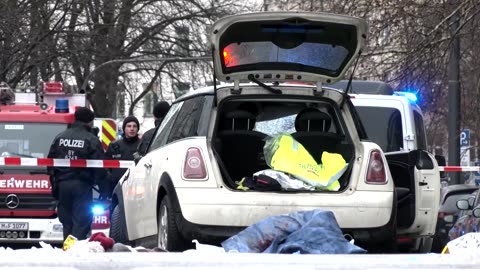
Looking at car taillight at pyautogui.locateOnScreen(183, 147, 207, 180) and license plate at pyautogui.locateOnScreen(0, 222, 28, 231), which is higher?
car taillight at pyautogui.locateOnScreen(183, 147, 207, 180)

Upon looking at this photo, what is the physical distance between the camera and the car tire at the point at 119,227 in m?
8.60

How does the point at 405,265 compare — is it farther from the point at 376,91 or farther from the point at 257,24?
the point at 376,91

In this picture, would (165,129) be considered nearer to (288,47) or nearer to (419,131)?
(288,47)

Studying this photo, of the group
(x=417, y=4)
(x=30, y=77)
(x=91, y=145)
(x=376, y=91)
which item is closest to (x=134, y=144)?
(x=91, y=145)

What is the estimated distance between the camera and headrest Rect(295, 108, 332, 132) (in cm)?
746

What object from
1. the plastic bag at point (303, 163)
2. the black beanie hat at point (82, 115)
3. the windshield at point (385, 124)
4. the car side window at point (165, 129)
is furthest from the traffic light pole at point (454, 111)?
the plastic bag at point (303, 163)

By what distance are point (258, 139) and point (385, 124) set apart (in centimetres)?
290

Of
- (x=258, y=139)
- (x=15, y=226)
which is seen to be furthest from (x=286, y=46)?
(x=15, y=226)

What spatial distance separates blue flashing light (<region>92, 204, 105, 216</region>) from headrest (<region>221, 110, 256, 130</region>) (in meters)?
4.34

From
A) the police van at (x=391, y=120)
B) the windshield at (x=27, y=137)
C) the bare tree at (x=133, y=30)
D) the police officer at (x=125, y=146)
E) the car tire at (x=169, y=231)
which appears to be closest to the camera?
the car tire at (x=169, y=231)

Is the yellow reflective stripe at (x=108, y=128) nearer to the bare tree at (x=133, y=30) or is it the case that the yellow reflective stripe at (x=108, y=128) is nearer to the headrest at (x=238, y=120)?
the headrest at (x=238, y=120)

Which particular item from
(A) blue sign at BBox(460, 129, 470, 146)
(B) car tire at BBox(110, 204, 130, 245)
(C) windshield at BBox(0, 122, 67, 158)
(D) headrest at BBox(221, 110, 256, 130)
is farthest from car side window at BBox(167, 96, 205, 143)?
(A) blue sign at BBox(460, 129, 470, 146)

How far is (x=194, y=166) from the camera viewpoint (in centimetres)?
679

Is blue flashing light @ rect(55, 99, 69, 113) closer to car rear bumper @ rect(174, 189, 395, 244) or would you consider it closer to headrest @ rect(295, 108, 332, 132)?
headrest @ rect(295, 108, 332, 132)
